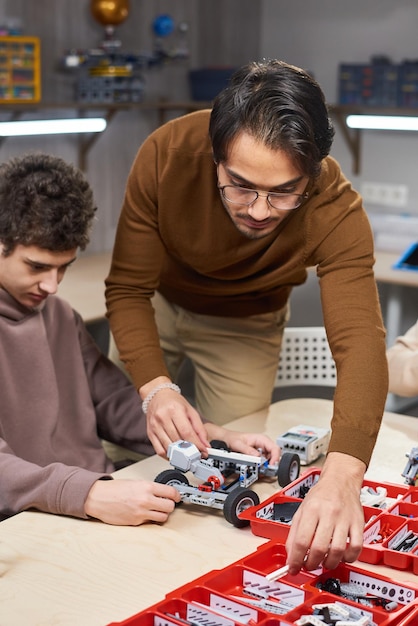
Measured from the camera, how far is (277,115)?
4.48 ft

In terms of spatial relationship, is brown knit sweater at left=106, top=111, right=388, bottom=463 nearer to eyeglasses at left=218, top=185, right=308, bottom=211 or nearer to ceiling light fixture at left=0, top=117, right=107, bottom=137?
eyeglasses at left=218, top=185, right=308, bottom=211

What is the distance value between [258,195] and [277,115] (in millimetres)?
126

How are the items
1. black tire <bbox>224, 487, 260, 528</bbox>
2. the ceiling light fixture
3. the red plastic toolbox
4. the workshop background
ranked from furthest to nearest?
the workshop background < the ceiling light fixture < black tire <bbox>224, 487, 260, 528</bbox> < the red plastic toolbox

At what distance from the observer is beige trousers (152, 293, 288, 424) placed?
2.14m

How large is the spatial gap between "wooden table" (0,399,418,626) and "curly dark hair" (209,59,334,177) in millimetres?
563

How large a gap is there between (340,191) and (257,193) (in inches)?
11.4

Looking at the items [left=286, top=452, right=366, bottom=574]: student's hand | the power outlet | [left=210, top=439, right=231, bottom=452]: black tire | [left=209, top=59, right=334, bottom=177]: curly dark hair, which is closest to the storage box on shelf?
the power outlet

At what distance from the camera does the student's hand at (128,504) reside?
133 cm

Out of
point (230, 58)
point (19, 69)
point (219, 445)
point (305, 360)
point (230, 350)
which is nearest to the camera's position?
point (219, 445)

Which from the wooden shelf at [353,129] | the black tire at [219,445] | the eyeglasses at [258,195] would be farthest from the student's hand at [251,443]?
the wooden shelf at [353,129]

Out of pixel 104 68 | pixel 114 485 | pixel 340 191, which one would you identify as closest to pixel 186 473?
pixel 114 485

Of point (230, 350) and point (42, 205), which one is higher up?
point (42, 205)

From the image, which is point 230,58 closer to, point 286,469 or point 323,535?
point 286,469

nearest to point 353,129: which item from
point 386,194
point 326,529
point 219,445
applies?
point 386,194
